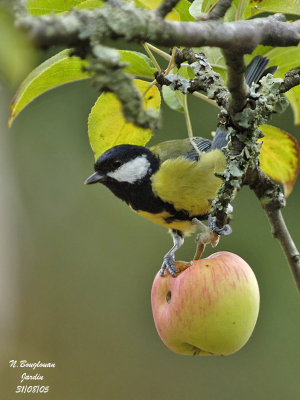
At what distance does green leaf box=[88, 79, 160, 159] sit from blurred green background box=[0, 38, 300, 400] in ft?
6.32

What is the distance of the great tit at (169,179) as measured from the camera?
5.28 ft

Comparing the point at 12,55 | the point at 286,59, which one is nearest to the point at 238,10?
the point at 286,59

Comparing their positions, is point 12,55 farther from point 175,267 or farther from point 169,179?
point 169,179

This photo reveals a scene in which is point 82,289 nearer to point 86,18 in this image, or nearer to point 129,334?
point 129,334

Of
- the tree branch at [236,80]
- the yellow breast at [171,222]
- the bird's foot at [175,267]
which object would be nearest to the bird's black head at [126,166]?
the yellow breast at [171,222]

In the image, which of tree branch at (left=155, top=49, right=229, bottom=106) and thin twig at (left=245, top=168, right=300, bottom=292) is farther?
thin twig at (left=245, top=168, right=300, bottom=292)

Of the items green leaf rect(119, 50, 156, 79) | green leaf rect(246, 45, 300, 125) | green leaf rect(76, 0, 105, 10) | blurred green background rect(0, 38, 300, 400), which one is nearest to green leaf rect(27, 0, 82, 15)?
green leaf rect(76, 0, 105, 10)

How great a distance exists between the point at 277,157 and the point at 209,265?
0.37 m

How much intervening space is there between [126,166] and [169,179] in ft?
0.45

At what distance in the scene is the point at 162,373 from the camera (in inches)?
138

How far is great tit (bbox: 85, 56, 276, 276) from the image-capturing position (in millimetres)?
1608

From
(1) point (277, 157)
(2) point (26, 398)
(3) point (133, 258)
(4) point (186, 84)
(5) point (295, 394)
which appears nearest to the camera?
(4) point (186, 84)

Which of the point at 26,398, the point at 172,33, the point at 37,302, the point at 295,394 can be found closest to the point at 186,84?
the point at 172,33

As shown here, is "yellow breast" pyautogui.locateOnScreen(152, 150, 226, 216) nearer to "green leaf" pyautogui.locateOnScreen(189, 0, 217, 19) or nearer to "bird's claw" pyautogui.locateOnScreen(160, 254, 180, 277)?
"bird's claw" pyautogui.locateOnScreen(160, 254, 180, 277)
